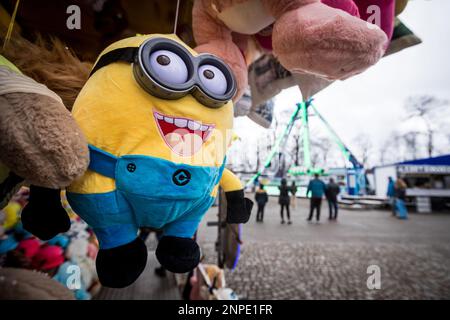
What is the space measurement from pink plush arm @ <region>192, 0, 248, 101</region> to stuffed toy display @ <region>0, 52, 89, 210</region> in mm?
399

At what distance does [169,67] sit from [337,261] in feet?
14.2

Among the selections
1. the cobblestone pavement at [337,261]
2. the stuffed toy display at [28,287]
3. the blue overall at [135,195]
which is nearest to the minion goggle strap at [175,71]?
the blue overall at [135,195]

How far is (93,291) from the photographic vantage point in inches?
84.1

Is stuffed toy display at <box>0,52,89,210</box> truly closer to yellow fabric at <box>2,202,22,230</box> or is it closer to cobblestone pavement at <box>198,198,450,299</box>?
yellow fabric at <box>2,202,22,230</box>

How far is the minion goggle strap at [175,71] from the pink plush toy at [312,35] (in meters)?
0.15

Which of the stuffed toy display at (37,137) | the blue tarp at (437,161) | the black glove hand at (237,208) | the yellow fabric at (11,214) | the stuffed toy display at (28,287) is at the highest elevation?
the blue tarp at (437,161)

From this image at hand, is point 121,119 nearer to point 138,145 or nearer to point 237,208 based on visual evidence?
point 138,145

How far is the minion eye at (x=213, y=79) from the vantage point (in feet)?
1.40

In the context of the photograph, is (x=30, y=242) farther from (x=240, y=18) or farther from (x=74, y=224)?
(x=240, y=18)

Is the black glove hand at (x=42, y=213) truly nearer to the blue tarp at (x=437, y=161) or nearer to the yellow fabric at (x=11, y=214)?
the yellow fabric at (x=11, y=214)

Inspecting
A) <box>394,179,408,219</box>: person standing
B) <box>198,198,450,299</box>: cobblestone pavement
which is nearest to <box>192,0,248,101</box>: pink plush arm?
<box>198,198,450,299</box>: cobblestone pavement

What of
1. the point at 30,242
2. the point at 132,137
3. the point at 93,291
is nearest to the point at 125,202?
the point at 132,137
